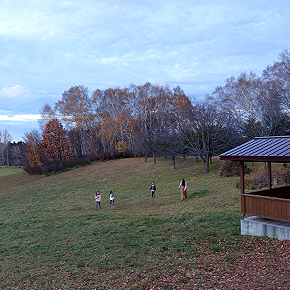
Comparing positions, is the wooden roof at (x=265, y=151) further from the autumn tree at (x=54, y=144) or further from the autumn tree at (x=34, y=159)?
the autumn tree at (x=54, y=144)

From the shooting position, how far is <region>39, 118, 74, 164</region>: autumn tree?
50316 millimetres

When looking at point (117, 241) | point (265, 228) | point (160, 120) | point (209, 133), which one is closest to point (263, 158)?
point (265, 228)

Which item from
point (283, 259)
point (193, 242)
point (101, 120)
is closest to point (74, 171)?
point (101, 120)

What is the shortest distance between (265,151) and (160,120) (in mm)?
41142

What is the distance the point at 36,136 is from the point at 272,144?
61614 mm

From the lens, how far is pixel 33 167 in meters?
47.5

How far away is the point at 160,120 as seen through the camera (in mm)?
50312

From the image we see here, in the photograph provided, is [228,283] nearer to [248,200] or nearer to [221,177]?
[248,200]

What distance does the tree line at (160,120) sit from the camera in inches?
1138

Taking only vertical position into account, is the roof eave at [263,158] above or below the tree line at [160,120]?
below

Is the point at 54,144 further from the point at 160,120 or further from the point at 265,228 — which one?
the point at 265,228

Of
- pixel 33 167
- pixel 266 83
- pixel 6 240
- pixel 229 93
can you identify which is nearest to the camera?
pixel 6 240

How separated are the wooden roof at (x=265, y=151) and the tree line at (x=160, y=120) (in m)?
15.1

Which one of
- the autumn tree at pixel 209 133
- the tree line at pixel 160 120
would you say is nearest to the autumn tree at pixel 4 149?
the tree line at pixel 160 120
